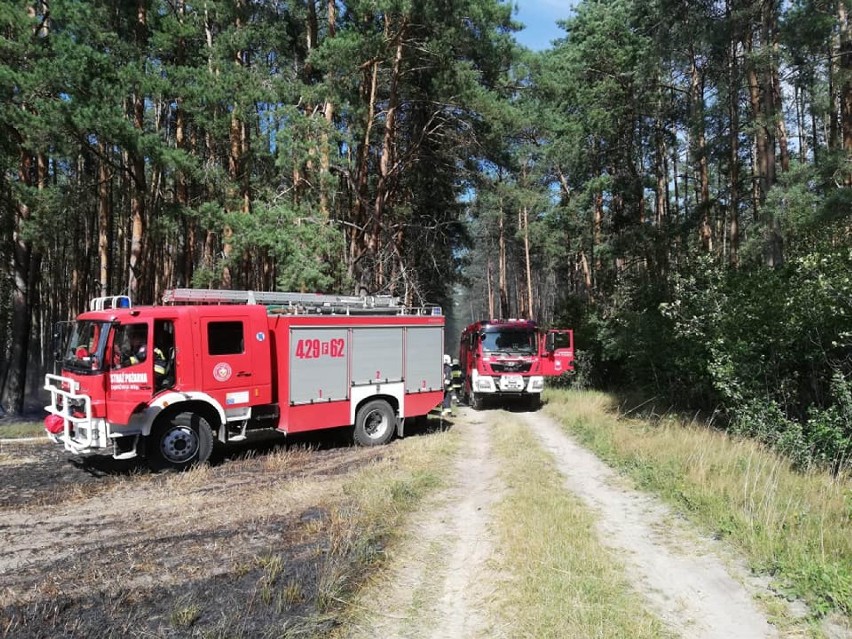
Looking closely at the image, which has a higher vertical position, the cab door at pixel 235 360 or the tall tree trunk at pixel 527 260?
the tall tree trunk at pixel 527 260

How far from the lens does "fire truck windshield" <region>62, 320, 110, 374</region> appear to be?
28.1 ft

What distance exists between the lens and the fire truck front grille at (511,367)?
51.9ft

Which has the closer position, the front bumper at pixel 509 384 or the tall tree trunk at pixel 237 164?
the tall tree trunk at pixel 237 164

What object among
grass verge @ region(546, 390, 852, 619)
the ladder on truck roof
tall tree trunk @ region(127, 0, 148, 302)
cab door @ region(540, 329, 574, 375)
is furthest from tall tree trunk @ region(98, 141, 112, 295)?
grass verge @ region(546, 390, 852, 619)

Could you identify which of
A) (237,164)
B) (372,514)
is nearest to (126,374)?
(372,514)

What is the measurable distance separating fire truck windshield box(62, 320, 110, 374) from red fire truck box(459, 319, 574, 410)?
988 centimetres

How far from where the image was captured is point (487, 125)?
16.8 metres

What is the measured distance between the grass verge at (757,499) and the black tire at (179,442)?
6646 mm

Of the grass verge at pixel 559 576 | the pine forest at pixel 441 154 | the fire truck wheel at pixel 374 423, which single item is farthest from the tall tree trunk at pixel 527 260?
the grass verge at pixel 559 576

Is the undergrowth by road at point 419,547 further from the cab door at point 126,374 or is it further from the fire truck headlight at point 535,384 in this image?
the fire truck headlight at point 535,384

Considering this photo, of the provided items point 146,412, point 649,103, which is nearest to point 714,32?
point 649,103

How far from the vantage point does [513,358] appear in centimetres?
1583

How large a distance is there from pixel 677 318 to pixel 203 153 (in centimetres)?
1629

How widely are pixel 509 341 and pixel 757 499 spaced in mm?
10045
